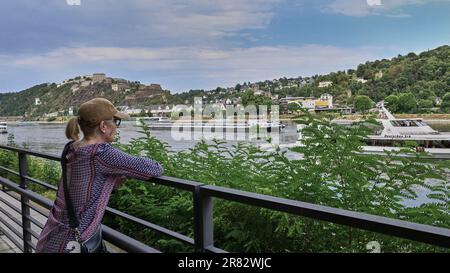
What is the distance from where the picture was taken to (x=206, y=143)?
3795 mm

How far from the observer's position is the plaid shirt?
1575 mm

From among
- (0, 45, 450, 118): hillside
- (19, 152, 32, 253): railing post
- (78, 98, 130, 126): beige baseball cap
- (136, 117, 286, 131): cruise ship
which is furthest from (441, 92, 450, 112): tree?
(78, 98, 130, 126): beige baseball cap

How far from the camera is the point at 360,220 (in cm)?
96

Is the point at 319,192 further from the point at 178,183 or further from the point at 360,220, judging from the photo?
the point at 360,220

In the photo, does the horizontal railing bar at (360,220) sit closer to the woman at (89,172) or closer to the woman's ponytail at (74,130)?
the woman at (89,172)

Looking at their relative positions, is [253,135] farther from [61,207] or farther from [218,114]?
[218,114]

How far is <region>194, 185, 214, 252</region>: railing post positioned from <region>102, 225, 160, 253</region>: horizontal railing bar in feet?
0.57

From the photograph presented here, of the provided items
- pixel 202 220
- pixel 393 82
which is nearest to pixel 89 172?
pixel 202 220

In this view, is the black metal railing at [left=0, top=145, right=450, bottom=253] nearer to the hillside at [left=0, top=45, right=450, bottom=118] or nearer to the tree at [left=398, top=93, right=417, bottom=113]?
the hillside at [left=0, top=45, right=450, bottom=118]

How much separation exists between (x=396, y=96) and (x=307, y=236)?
6.20m

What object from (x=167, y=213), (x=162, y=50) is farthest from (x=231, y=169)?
(x=162, y=50)

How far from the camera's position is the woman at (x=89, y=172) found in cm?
158

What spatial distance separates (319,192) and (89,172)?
1.54 meters

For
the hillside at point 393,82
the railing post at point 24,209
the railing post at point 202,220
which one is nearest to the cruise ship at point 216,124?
the hillside at point 393,82
